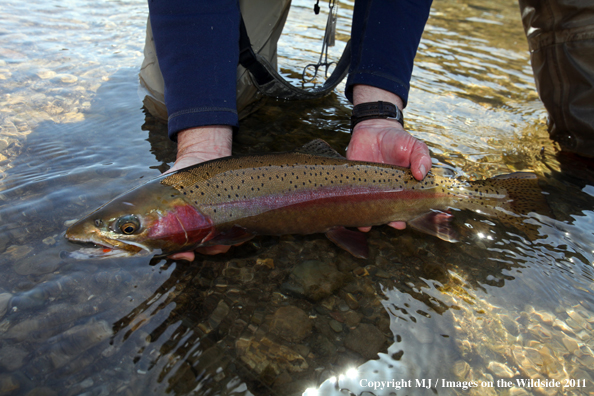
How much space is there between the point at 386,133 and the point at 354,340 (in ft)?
5.53

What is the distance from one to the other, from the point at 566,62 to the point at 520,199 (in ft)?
6.03

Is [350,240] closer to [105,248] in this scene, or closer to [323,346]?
[323,346]

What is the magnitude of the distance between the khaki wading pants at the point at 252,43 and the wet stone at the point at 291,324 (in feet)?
8.78

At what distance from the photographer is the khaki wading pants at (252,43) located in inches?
150

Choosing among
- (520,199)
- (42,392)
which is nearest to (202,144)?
(42,392)

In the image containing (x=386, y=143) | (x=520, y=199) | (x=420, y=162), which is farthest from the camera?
(x=386, y=143)

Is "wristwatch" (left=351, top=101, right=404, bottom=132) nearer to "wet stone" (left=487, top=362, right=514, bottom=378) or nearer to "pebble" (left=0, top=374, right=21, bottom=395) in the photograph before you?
"wet stone" (left=487, top=362, right=514, bottom=378)

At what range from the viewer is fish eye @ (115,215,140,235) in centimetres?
204

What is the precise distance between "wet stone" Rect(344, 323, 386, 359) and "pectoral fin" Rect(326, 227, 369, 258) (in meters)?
Result: 0.51

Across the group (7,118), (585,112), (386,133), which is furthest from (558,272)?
(7,118)

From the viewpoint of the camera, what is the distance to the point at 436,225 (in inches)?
106

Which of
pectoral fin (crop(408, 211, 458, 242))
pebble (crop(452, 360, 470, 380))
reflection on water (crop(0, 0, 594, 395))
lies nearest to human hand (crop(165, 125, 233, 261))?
reflection on water (crop(0, 0, 594, 395))

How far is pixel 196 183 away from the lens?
227 centimetres

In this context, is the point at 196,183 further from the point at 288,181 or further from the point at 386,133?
the point at 386,133
